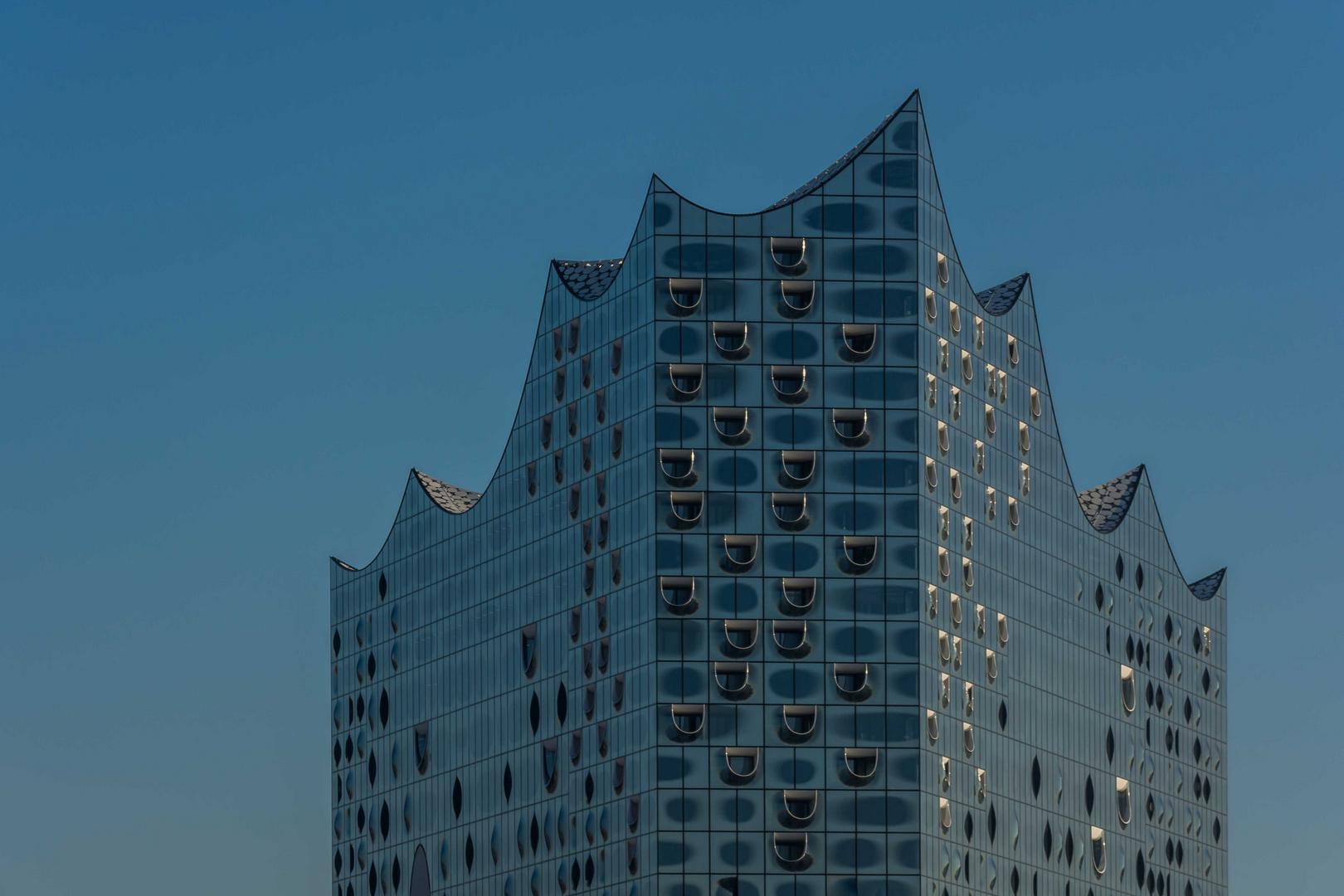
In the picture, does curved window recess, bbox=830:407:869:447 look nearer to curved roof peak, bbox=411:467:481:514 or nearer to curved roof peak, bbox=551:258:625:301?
curved roof peak, bbox=551:258:625:301

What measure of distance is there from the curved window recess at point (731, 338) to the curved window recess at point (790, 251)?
3426 millimetres

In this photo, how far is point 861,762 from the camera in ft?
374

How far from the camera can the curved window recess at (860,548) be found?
115688 mm

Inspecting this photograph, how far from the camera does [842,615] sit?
11512cm

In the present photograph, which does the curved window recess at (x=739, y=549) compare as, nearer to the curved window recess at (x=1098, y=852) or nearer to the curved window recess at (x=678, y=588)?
the curved window recess at (x=678, y=588)

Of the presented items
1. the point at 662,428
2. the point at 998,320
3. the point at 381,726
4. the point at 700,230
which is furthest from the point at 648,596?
the point at 381,726

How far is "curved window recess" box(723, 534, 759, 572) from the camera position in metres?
115

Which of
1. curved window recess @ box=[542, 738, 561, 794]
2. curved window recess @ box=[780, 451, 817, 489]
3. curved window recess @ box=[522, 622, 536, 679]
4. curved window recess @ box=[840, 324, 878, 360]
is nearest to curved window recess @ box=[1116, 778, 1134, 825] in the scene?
curved window recess @ box=[780, 451, 817, 489]

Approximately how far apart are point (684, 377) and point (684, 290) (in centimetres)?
408

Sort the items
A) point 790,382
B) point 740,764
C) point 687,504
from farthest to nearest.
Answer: point 790,382, point 687,504, point 740,764

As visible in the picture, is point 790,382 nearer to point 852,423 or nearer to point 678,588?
point 852,423

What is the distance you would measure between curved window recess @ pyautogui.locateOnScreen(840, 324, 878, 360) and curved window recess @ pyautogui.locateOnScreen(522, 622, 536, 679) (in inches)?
895

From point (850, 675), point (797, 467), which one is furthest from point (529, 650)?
point (850, 675)

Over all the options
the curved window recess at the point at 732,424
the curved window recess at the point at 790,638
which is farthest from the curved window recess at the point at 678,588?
the curved window recess at the point at 732,424
